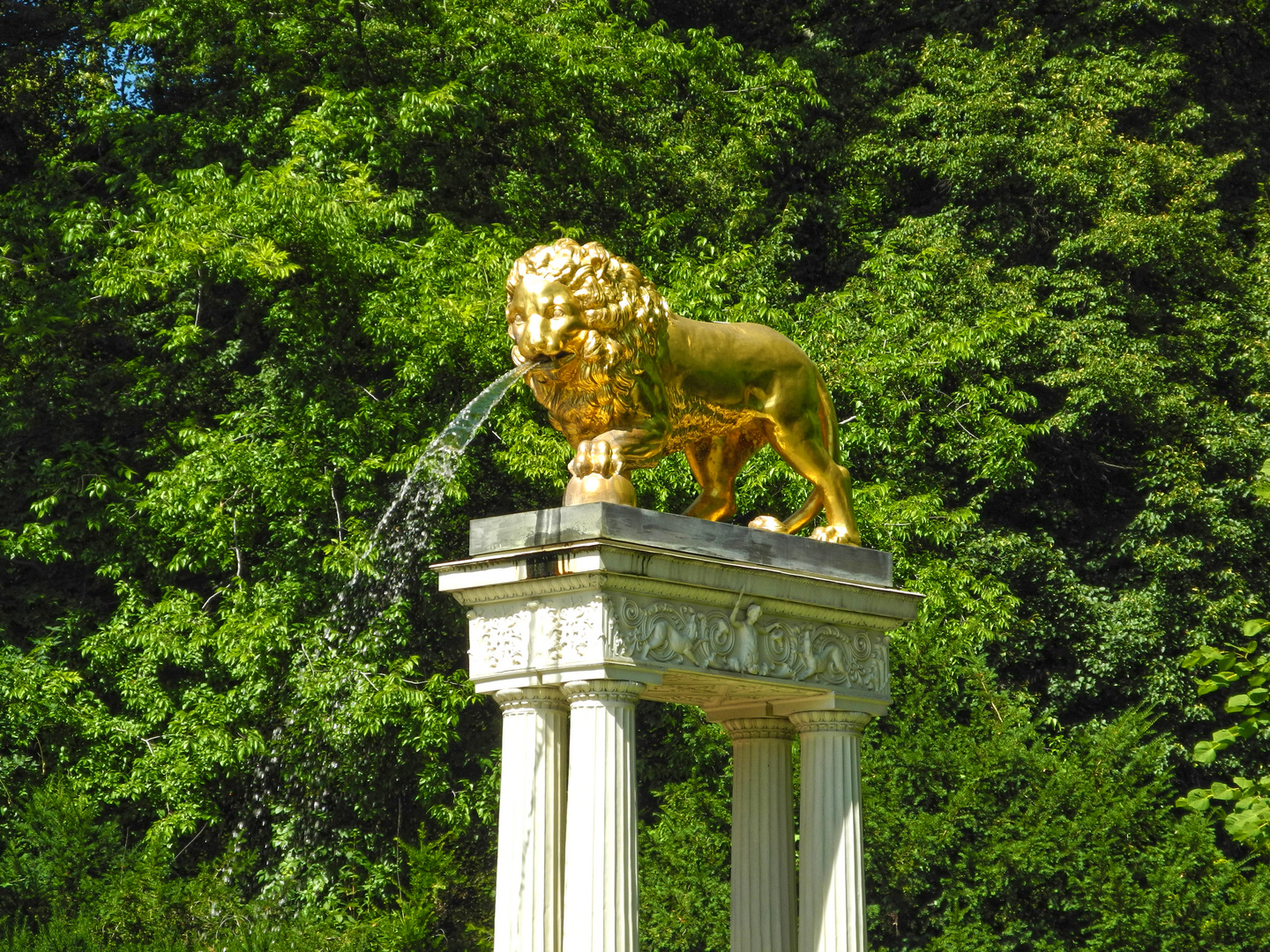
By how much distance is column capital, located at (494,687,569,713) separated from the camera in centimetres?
1086

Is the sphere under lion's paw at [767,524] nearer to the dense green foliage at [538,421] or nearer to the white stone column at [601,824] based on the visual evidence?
the white stone column at [601,824]

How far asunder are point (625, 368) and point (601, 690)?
203 cm

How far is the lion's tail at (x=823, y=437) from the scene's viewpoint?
1259cm

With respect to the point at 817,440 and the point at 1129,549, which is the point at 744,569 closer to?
the point at 817,440

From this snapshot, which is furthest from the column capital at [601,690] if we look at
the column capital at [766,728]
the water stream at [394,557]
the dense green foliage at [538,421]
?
the water stream at [394,557]

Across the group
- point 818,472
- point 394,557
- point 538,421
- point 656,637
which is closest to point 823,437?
point 818,472

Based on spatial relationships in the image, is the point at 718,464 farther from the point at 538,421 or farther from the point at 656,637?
the point at 538,421

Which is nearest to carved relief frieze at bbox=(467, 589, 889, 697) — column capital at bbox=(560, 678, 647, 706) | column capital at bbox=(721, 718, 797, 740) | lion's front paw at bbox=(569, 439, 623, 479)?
column capital at bbox=(560, 678, 647, 706)

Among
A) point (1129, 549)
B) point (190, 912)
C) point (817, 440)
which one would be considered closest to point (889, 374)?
point (1129, 549)

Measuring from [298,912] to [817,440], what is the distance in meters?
9.10

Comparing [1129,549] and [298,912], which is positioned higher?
[1129,549]

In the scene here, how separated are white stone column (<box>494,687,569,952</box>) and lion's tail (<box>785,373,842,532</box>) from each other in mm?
2537

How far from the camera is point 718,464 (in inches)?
492

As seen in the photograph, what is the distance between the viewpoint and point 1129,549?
2192 centimetres
